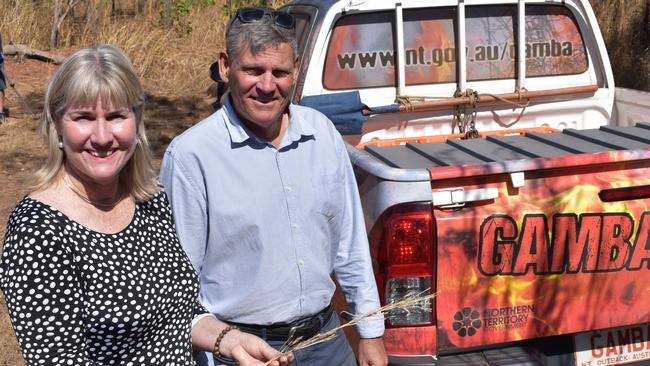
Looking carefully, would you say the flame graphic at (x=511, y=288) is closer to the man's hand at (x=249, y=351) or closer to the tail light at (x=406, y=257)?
the tail light at (x=406, y=257)

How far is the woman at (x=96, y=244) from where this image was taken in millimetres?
1976

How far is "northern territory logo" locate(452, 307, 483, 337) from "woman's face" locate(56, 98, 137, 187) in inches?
60.9

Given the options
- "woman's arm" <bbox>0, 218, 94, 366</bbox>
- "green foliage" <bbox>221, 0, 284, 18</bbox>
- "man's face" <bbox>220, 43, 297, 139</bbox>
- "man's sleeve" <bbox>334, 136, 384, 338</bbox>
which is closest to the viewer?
"woman's arm" <bbox>0, 218, 94, 366</bbox>

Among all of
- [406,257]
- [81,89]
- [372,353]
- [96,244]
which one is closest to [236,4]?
[406,257]

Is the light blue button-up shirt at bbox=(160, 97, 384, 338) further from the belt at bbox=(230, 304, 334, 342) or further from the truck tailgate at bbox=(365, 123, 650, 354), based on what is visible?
the truck tailgate at bbox=(365, 123, 650, 354)

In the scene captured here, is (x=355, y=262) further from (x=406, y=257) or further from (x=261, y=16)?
(x=261, y=16)

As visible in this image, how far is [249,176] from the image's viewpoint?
8.80 feet

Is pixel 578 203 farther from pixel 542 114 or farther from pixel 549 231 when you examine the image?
pixel 542 114

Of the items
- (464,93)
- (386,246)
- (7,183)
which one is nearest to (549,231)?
(386,246)

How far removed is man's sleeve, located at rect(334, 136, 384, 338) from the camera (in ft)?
9.55

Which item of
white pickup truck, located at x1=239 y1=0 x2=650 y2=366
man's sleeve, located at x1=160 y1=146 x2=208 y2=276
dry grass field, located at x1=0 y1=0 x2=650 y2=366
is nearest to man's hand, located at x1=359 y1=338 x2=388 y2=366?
white pickup truck, located at x1=239 y1=0 x2=650 y2=366

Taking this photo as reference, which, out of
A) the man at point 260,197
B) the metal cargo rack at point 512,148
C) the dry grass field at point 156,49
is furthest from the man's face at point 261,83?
the dry grass field at point 156,49

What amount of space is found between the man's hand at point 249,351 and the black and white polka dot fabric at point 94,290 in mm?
171

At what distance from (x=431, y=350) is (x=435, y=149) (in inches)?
40.9
